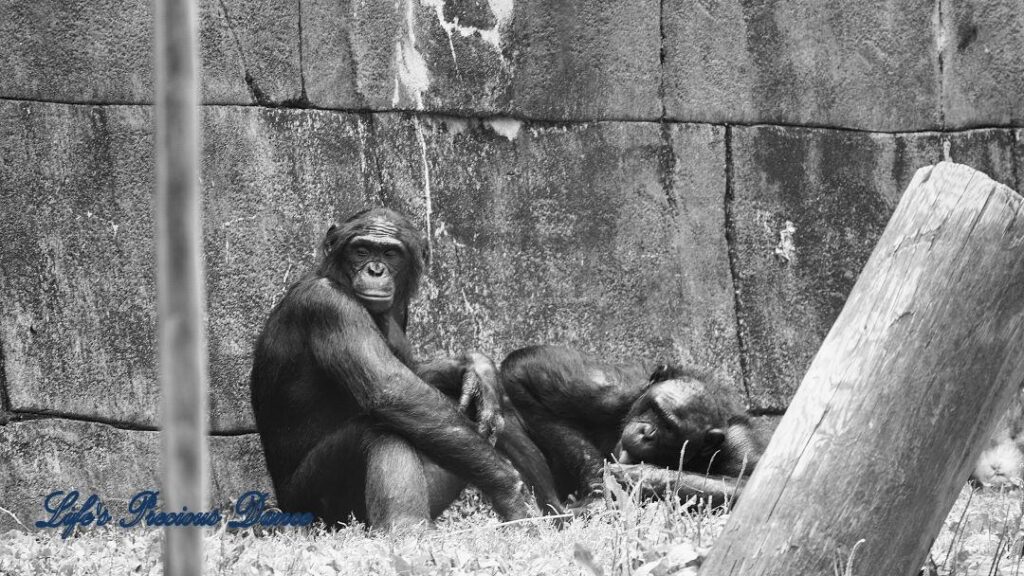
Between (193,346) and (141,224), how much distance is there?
5.85 m

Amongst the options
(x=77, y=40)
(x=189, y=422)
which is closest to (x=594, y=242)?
(x=77, y=40)

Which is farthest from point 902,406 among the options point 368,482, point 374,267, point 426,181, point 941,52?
point 941,52

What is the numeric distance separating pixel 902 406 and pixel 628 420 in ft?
10.4

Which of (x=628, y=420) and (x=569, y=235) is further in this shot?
(x=569, y=235)

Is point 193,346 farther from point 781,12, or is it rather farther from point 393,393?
point 781,12

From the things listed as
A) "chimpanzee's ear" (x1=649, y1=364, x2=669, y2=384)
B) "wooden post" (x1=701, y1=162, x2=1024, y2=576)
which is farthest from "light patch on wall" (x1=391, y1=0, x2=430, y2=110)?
"wooden post" (x1=701, y1=162, x2=1024, y2=576)

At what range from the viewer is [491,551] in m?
4.32

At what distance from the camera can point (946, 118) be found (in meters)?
8.54

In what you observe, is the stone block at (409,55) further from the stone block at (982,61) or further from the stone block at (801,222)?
the stone block at (982,61)

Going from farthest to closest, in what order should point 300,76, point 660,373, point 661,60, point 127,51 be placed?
point 661,60 < point 300,76 < point 127,51 < point 660,373

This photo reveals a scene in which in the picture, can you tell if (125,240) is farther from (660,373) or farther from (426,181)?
(660,373)

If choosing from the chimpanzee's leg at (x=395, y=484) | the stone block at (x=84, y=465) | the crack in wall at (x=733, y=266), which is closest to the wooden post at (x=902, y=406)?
the chimpanzee's leg at (x=395, y=484)

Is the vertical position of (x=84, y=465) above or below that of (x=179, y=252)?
below

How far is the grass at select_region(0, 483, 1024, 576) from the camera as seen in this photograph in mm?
3768
